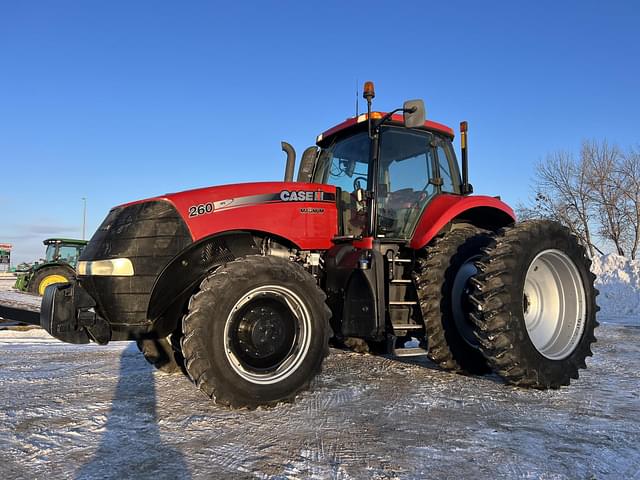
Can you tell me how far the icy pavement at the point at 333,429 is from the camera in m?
2.59

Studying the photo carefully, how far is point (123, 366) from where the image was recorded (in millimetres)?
5375

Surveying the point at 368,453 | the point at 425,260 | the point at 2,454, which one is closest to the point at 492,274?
the point at 425,260

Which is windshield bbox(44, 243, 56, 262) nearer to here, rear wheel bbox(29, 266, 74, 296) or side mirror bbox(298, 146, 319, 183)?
rear wheel bbox(29, 266, 74, 296)

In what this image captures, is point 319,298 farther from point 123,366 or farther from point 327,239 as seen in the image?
point 123,366

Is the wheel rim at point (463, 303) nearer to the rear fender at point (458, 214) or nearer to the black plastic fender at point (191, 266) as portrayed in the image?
the rear fender at point (458, 214)

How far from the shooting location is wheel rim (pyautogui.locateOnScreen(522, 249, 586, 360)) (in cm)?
464

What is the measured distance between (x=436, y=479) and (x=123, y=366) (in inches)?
156

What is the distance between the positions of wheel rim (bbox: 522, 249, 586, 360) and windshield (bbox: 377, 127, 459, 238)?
1.25 m

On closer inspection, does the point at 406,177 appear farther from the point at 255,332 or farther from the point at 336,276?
the point at 255,332

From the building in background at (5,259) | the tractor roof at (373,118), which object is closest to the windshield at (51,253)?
the tractor roof at (373,118)

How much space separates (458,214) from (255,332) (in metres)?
2.44

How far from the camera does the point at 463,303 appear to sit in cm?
463

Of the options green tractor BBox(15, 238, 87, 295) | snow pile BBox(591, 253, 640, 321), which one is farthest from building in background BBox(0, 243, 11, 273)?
snow pile BBox(591, 253, 640, 321)

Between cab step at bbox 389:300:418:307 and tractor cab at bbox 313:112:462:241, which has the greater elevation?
tractor cab at bbox 313:112:462:241
